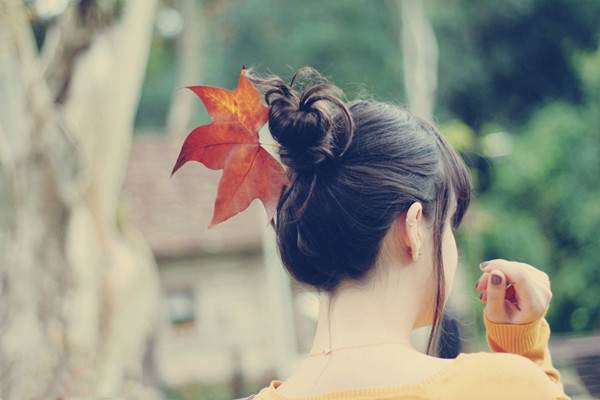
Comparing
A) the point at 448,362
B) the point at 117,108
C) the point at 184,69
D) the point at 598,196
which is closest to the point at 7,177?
the point at 117,108

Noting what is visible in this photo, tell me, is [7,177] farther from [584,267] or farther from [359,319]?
[584,267]

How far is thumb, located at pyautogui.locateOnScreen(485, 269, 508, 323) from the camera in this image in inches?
46.4

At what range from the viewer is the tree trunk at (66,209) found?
3.89 metres

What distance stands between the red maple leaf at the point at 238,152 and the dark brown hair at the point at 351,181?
0.09 feet

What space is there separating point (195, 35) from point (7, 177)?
14.1 metres

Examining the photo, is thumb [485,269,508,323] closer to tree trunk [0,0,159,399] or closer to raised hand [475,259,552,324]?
raised hand [475,259,552,324]

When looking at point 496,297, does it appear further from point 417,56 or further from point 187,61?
point 187,61

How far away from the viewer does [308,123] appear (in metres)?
1.17

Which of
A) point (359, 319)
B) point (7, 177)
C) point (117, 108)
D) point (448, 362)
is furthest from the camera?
point (117, 108)

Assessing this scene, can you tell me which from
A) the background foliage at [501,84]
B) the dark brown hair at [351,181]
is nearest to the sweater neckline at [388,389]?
the dark brown hair at [351,181]

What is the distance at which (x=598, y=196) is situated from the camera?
11.7 m

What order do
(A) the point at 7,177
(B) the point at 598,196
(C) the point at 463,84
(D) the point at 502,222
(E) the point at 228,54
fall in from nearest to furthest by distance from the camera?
(A) the point at 7,177
(B) the point at 598,196
(D) the point at 502,222
(C) the point at 463,84
(E) the point at 228,54

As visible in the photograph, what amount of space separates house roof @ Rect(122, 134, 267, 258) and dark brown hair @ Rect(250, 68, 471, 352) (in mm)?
9895

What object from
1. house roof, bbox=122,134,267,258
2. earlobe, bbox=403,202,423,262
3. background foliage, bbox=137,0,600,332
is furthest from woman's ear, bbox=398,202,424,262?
background foliage, bbox=137,0,600,332
